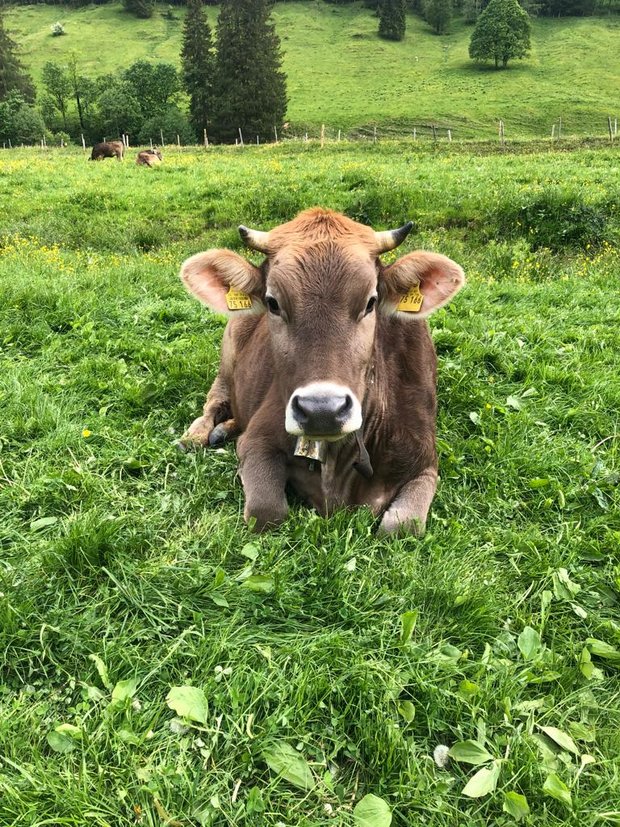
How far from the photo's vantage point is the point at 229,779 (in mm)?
2002

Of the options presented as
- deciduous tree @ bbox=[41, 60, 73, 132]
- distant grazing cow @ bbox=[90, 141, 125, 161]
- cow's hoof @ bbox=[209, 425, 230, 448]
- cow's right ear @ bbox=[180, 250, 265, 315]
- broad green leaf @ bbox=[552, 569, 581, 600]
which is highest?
deciduous tree @ bbox=[41, 60, 73, 132]

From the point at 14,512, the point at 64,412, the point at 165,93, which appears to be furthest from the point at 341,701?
the point at 165,93

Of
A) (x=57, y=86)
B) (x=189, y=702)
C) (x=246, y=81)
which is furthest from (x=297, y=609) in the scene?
(x=57, y=86)

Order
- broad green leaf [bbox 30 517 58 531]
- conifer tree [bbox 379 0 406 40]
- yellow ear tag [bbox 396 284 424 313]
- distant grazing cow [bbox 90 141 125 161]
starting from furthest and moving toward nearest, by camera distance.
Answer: conifer tree [bbox 379 0 406 40] → distant grazing cow [bbox 90 141 125 161] → yellow ear tag [bbox 396 284 424 313] → broad green leaf [bbox 30 517 58 531]

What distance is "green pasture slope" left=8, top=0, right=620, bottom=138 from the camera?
49281 mm

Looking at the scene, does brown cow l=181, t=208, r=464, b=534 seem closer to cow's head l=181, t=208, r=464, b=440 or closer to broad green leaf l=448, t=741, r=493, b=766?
cow's head l=181, t=208, r=464, b=440

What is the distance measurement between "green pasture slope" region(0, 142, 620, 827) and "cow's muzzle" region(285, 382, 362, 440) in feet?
2.33

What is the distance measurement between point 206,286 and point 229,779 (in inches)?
107

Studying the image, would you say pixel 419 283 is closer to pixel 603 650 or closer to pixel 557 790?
pixel 603 650

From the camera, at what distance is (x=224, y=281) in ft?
11.9

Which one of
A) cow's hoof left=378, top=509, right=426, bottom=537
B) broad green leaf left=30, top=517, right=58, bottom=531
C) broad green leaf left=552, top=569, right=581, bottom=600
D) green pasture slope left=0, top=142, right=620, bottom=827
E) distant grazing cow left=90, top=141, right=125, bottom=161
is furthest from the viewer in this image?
distant grazing cow left=90, top=141, right=125, bottom=161

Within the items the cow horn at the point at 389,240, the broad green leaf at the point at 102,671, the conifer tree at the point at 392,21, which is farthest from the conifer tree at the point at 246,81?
the broad green leaf at the point at 102,671

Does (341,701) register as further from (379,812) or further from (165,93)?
(165,93)

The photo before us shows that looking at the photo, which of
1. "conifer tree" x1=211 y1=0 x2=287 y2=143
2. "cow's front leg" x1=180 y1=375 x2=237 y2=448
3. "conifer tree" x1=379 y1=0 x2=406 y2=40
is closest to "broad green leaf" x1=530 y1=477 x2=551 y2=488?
"cow's front leg" x1=180 y1=375 x2=237 y2=448
